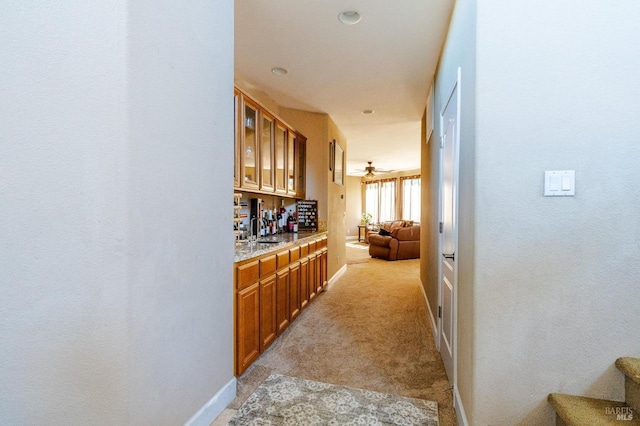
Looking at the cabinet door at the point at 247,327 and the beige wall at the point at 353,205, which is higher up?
the beige wall at the point at 353,205

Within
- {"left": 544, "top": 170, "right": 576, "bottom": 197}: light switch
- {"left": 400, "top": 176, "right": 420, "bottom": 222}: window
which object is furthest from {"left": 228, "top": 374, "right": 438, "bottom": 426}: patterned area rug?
{"left": 400, "top": 176, "right": 420, "bottom": 222}: window

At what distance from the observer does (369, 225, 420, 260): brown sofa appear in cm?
751

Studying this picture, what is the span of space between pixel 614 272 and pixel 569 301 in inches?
8.9

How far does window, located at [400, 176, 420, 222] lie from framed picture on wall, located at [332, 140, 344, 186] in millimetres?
5186

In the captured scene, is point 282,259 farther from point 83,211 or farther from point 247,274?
point 83,211

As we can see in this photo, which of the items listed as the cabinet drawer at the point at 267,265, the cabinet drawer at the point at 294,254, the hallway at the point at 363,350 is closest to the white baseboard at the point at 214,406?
the hallway at the point at 363,350

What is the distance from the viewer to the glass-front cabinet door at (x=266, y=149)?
3076mm

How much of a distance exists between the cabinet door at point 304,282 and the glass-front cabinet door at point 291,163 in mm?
914

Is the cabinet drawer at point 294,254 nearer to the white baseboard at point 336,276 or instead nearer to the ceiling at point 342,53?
the white baseboard at point 336,276

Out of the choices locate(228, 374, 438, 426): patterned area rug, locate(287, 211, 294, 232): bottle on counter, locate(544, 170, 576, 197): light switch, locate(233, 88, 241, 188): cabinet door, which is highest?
locate(233, 88, 241, 188): cabinet door

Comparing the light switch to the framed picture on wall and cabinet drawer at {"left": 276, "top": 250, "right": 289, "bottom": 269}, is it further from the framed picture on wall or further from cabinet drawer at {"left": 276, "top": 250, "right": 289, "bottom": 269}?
the framed picture on wall

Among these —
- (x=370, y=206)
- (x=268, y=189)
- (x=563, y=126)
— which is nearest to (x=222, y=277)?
(x=268, y=189)

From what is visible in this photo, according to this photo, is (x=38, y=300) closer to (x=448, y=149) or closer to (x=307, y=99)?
(x=448, y=149)

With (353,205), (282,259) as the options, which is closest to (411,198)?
(353,205)
